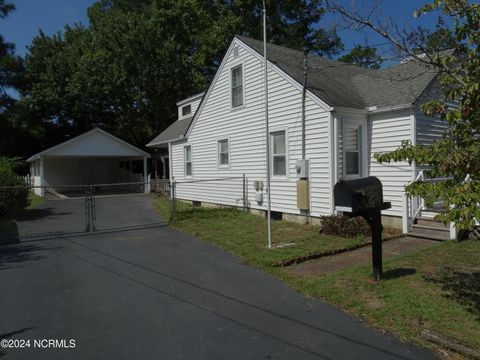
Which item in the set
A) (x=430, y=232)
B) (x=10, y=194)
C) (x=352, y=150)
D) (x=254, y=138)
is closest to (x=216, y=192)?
(x=254, y=138)

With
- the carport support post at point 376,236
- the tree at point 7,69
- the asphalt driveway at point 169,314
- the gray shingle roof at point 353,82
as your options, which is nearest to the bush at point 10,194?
the asphalt driveway at point 169,314

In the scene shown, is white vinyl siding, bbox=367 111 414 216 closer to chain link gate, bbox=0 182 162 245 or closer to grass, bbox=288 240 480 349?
grass, bbox=288 240 480 349

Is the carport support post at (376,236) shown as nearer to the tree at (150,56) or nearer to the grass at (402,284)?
the grass at (402,284)

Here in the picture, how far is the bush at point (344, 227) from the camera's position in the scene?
29.3 feet

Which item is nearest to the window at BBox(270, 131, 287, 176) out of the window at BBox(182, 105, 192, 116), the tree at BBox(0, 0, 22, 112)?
the window at BBox(182, 105, 192, 116)

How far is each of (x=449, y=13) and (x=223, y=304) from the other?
14.6 ft

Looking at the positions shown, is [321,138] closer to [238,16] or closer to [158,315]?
[158,315]

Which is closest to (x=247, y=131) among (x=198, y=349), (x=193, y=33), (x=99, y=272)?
(x=99, y=272)

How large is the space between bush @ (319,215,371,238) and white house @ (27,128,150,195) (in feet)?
60.5

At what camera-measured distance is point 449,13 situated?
13.5 ft

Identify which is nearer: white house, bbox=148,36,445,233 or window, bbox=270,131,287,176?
white house, bbox=148,36,445,233

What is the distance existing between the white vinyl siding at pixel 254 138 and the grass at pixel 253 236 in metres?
0.95

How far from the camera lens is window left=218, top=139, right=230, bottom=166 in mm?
14766

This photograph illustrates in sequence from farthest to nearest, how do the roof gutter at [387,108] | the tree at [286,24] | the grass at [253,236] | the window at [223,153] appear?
the tree at [286,24] < the window at [223,153] < the roof gutter at [387,108] < the grass at [253,236]
